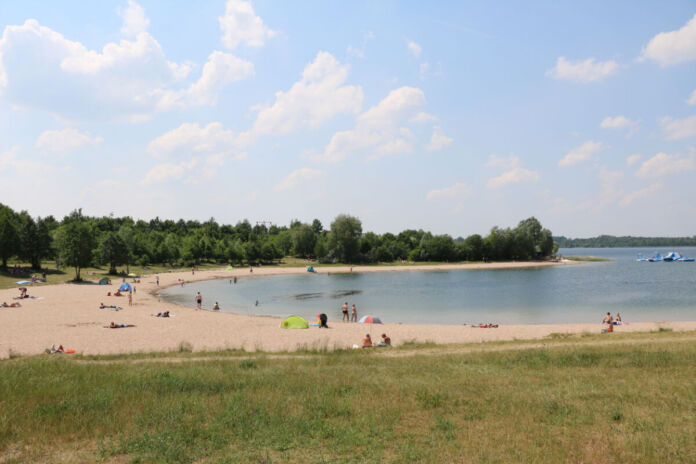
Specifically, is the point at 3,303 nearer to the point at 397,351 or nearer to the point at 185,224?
the point at 397,351

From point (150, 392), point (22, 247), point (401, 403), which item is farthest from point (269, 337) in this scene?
point (22, 247)

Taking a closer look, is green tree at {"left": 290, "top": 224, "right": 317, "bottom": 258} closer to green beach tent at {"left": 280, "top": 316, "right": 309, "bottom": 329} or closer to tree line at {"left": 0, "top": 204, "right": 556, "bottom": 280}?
tree line at {"left": 0, "top": 204, "right": 556, "bottom": 280}

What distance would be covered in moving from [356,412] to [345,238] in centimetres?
12029

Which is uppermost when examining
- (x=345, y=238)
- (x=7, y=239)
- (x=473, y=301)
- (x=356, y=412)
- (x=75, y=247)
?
(x=345, y=238)

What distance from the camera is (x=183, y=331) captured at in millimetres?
27828

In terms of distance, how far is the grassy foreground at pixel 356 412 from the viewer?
6715mm

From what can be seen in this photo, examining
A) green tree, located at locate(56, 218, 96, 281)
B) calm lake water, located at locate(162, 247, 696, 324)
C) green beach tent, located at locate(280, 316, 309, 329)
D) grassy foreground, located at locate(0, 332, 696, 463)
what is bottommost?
calm lake water, located at locate(162, 247, 696, 324)

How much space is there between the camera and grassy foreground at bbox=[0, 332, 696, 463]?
264 inches

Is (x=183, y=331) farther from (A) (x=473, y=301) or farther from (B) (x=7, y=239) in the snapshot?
(B) (x=7, y=239)

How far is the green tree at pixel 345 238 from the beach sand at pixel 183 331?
85.6 m

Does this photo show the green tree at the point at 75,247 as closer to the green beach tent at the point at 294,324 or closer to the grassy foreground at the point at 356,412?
the green beach tent at the point at 294,324

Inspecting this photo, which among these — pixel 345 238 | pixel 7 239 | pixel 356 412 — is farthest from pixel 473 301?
pixel 345 238

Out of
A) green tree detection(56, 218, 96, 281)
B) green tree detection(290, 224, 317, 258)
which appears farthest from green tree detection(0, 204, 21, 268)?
green tree detection(290, 224, 317, 258)

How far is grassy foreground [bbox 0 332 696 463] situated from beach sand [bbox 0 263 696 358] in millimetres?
8379
